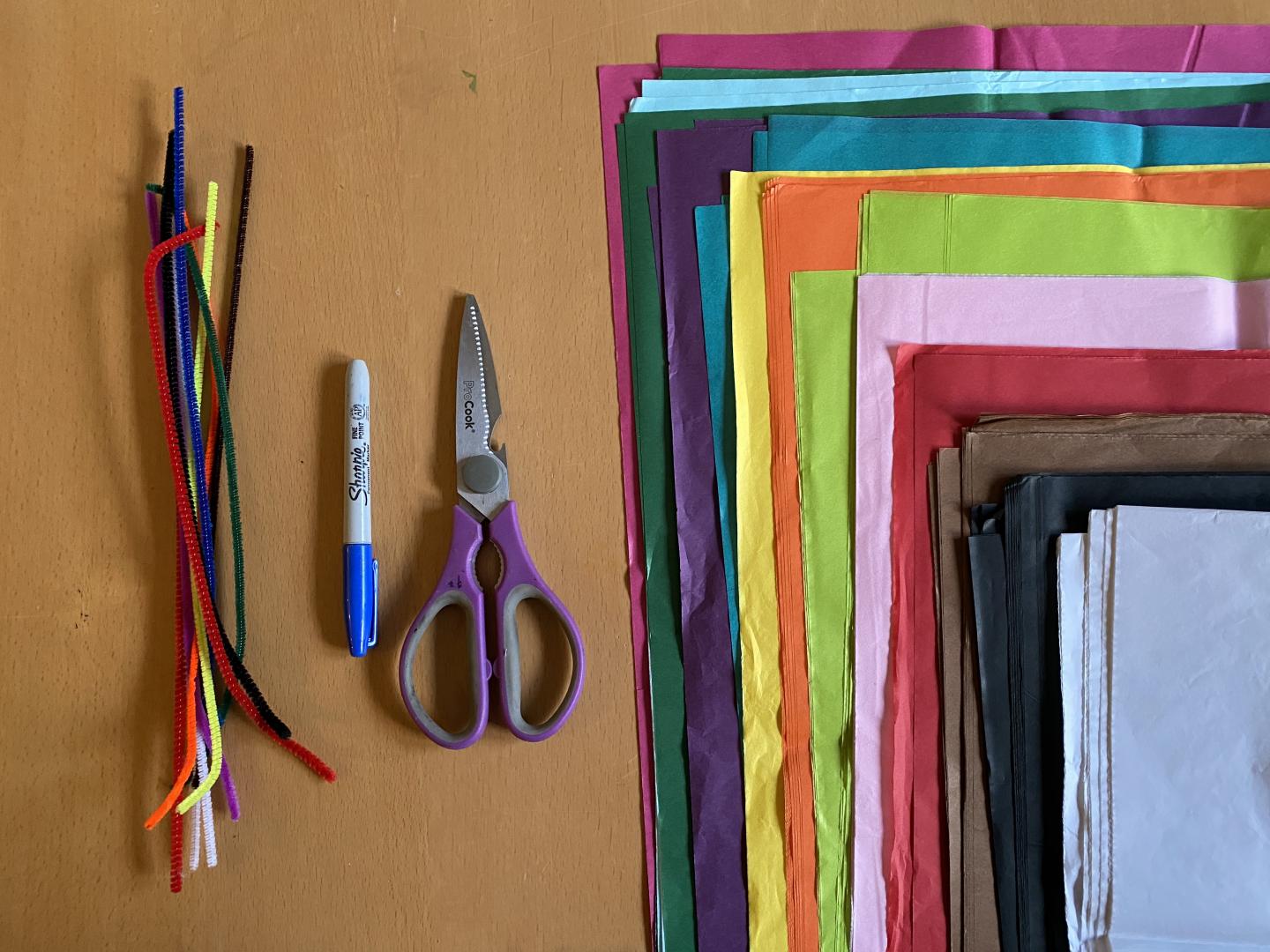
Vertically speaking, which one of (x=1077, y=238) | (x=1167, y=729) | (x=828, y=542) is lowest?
(x=1167, y=729)

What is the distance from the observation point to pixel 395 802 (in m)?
0.55

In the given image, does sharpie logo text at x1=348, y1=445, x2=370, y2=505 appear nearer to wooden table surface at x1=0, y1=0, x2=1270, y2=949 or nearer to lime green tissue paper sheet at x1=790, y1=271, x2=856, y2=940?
wooden table surface at x1=0, y1=0, x2=1270, y2=949

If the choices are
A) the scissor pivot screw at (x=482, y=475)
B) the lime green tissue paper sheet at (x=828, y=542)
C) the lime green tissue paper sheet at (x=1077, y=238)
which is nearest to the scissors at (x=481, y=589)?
the scissor pivot screw at (x=482, y=475)

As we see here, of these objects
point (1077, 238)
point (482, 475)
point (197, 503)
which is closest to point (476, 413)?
point (482, 475)

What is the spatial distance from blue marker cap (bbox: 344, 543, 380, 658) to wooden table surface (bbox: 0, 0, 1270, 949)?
0.02 m

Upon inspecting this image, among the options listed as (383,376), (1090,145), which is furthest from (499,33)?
(1090,145)

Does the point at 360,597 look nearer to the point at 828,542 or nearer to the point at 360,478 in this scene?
the point at 360,478

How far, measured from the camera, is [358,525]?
54 centimetres

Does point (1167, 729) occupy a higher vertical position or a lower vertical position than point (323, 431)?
lower

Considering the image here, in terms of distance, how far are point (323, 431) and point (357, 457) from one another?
0.04 m

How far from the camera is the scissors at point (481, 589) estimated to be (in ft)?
1.72

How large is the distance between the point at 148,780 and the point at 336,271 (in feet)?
1.06

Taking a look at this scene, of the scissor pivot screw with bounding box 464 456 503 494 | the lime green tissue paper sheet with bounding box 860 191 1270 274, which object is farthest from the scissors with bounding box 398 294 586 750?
the lime green tissue paper sheet with bounding box 860 191 1270 274

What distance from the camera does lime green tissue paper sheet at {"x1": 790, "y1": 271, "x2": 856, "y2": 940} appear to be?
0.54m
